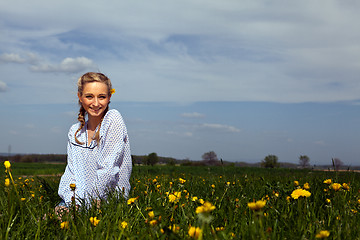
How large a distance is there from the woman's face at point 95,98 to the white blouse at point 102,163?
7.0 inches

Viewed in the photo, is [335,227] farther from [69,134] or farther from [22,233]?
[69,134]

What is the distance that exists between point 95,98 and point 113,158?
96 centimetres

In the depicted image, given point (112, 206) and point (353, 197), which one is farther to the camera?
point (353, 197)

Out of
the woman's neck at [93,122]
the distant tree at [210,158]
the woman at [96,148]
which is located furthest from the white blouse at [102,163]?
the distant tree at [210,158]

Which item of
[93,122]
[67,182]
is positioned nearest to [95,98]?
[93,122]

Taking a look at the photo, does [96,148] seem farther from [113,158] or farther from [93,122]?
[113,158]

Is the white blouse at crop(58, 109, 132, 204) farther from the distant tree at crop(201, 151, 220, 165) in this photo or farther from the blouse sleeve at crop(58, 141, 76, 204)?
the distant tree at crop(201, 151, 220, 165)

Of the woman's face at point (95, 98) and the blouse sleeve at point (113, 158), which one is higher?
the woman's face at point (95, 98)

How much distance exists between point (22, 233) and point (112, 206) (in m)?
0.86

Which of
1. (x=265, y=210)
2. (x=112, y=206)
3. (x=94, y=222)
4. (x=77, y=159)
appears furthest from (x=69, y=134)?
(x=265, y=210)

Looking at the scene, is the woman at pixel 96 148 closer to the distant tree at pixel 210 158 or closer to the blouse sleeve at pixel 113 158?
the blouse sleeve at pixel 113 158

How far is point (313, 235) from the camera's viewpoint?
8.41ft

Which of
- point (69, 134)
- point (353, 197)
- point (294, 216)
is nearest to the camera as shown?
point (294, 216)

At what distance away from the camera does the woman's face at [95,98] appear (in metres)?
4.83
